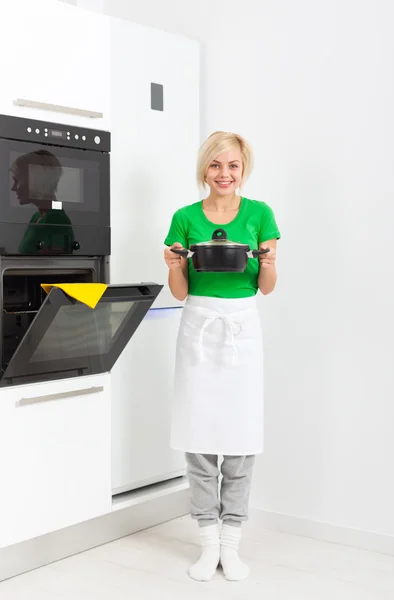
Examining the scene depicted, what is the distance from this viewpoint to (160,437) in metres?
3.07

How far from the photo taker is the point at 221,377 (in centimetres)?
260

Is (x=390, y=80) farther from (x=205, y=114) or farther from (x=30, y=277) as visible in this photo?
(x=30, y=277)

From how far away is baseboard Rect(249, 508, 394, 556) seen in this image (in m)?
2.84

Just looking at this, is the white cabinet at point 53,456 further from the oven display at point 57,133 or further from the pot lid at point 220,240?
the oven display at point 57,133

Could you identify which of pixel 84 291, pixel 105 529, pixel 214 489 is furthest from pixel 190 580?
pixel 84 291

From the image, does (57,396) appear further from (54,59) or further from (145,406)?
(54,59)

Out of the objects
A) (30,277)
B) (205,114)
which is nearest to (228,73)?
(205,114)

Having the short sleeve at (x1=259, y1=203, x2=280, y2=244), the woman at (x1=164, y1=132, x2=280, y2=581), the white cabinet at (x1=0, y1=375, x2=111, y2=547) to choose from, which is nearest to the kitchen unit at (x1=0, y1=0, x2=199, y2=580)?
the white cabinet at (x1=0, y1=375, x2=111, y2=547)

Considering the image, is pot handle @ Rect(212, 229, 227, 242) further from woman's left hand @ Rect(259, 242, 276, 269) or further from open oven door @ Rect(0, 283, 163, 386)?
open oven door @ Rect(0, 283, 163, 386)

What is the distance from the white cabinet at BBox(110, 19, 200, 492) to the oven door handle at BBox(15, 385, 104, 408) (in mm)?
202

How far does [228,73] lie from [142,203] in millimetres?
686

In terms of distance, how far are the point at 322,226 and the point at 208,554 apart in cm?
124

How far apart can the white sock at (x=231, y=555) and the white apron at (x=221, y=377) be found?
28 centimetres

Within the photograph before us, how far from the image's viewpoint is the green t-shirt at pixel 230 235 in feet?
8.54
